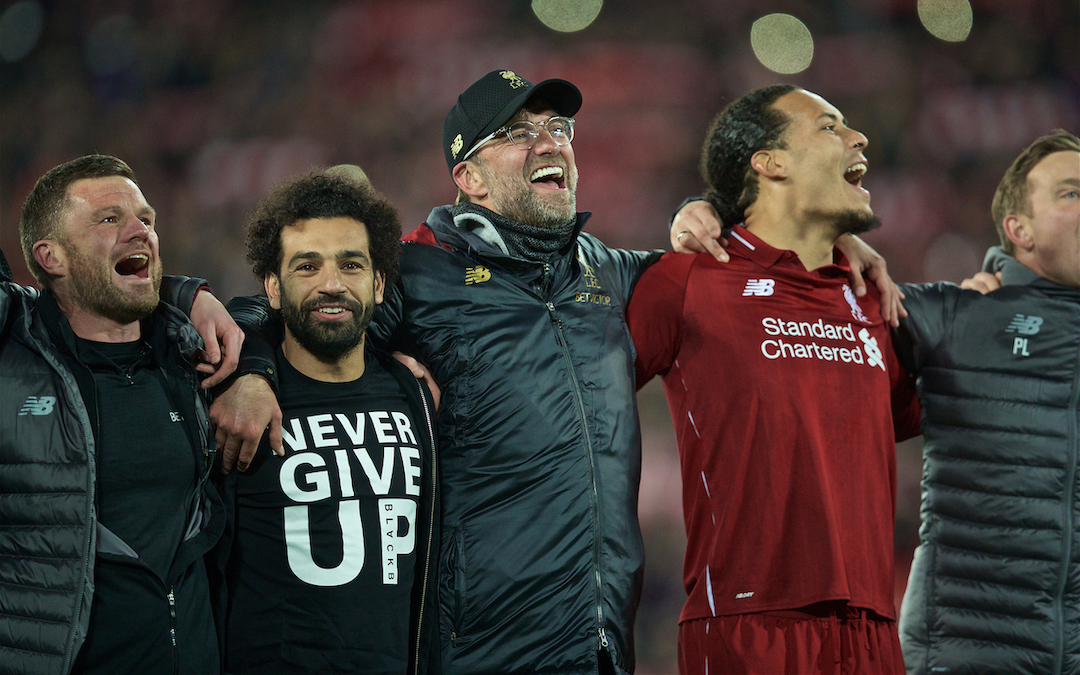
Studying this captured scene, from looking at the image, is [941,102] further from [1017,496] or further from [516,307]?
[516,307]

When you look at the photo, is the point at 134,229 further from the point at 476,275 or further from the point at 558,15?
the point at 558,15

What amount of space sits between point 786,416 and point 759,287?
0.42m

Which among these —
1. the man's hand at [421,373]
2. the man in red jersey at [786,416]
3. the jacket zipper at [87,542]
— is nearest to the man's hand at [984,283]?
the man in red jersey at [786,416]

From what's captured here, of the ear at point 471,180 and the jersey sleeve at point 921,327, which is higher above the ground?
the ear at point 471,180

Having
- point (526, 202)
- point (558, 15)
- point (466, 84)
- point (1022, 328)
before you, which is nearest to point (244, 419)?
point (526, 202)

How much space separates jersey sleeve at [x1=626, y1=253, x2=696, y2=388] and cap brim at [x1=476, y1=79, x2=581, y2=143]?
23.3 inches

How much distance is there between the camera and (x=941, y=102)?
24.0 feet

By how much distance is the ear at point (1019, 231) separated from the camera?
3.21 m

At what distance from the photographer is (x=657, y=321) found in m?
3.01

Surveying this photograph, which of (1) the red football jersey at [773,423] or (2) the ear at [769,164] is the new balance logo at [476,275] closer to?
(1) the red football jersey at [773,423]

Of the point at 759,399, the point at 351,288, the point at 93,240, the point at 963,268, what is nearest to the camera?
the point at 93,240

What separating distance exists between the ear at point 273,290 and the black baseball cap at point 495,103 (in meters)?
0.66

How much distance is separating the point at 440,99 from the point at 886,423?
199 inches

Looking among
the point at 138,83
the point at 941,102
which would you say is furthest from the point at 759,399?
the point at 138,83
